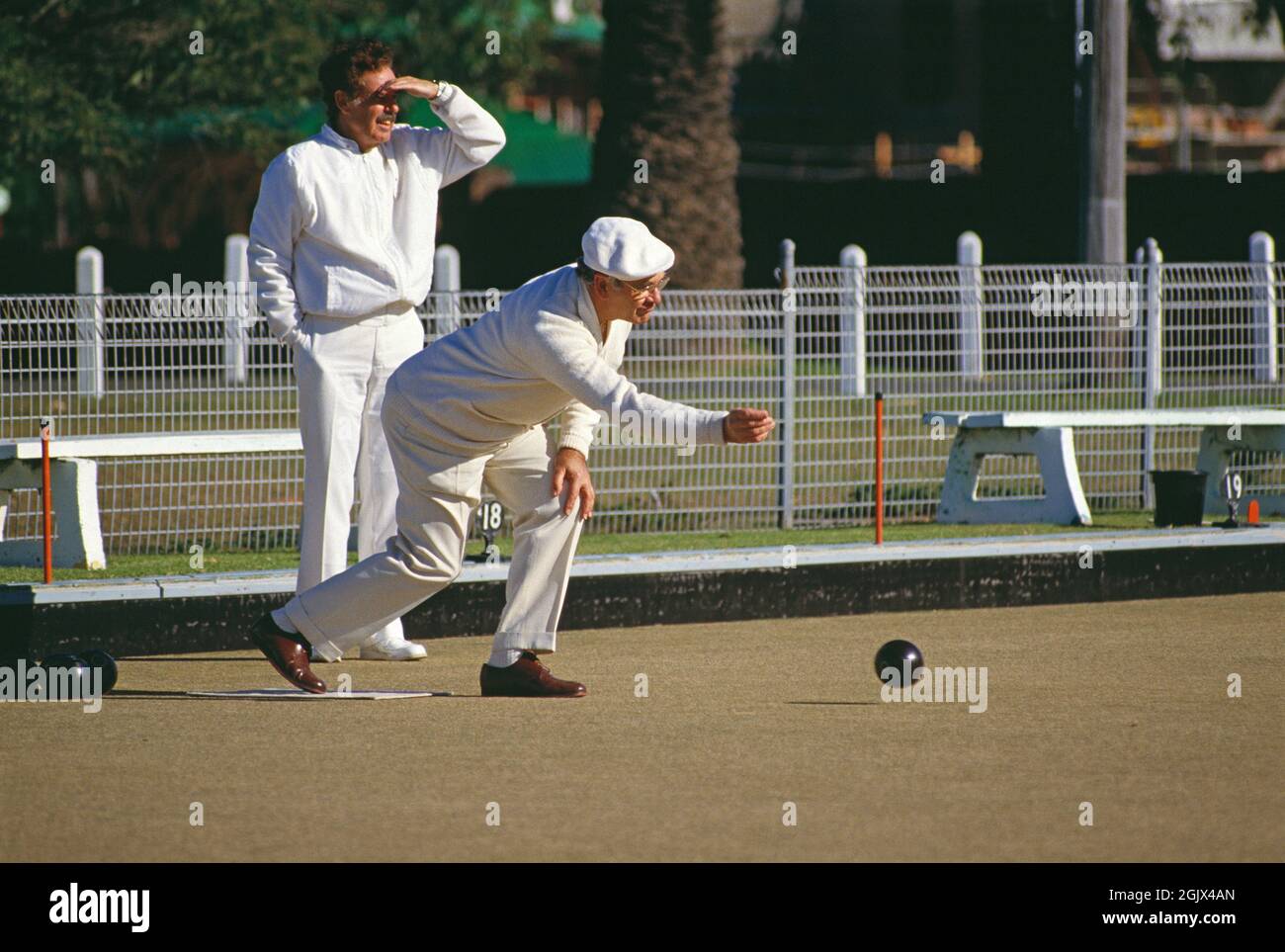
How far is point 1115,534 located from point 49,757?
5.78 m

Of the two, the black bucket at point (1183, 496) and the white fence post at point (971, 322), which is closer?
the black bucket at point (1183, 496)

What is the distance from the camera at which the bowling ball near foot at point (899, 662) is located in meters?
7.98

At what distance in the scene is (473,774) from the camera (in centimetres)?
661

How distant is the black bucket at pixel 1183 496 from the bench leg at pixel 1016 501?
1.42ft

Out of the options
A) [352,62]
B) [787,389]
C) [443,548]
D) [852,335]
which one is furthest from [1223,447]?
[443,548]

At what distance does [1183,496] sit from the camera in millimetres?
11883

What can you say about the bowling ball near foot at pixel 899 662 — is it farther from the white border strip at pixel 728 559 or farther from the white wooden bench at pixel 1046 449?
the white wooden bench at pixel 1046 449

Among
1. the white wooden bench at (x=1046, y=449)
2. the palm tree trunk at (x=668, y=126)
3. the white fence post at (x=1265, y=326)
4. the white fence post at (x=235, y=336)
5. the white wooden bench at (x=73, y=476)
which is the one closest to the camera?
the white wooden bench at (x=73, y=476)

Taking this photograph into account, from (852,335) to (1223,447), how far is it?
2.25 meters

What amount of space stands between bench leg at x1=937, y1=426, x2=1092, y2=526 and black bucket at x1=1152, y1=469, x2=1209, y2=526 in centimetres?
43

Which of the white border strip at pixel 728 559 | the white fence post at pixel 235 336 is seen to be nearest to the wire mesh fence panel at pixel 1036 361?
the white border strip at pixel 728 559

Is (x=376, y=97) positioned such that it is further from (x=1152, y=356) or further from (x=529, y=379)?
(x=1152, y=356)

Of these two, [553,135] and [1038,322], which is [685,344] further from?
[553,135]
